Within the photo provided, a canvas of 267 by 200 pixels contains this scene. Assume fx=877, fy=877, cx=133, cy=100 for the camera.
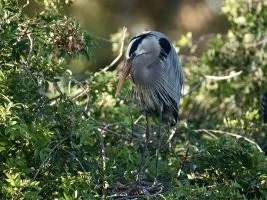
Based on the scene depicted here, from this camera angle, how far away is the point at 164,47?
5332mm

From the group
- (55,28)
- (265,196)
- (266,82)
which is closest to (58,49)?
(55,28)

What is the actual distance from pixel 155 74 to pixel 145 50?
0.66ft

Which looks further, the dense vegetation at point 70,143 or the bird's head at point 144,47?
the bird's head at point 144,47

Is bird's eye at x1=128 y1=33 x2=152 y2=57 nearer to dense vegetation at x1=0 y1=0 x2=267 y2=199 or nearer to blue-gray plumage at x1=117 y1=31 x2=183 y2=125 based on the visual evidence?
blue-gray plumage at x1=117 y1=31 x2=183 y2=125

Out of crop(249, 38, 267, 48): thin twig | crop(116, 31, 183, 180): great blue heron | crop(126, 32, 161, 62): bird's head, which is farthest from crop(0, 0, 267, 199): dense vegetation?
crop(249, 38, 267, 48): thin twig

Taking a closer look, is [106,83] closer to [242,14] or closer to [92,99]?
[92,99]

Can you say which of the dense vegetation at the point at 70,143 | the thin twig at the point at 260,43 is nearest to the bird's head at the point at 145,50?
the dense vegetation at the point at 70,143

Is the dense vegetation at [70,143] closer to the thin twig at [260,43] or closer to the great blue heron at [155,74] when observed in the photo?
the great blue heron at [155,74]

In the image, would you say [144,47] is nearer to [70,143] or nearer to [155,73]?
[155,73]

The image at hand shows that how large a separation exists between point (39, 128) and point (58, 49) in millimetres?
746

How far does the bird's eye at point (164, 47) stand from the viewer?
533cm

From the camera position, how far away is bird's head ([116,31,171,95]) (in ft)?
17.0

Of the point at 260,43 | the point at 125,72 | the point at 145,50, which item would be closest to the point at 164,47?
the point at 145,50

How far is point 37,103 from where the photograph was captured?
445 cm
